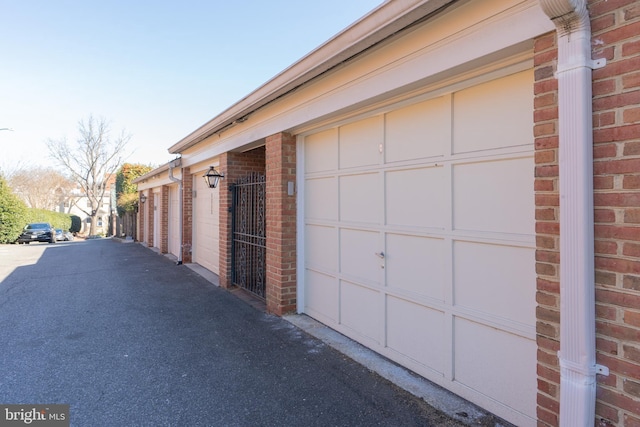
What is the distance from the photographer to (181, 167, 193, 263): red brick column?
938cm

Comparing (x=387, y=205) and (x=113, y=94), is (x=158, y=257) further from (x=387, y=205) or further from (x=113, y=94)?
(x=387, y=205)

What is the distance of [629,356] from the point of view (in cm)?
161

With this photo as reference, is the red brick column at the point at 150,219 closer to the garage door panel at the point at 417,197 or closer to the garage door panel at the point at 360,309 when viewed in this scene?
the garage door panel at the point at 360,309

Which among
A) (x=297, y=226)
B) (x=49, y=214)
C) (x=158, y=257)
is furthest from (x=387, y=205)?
(x=49, y=214)

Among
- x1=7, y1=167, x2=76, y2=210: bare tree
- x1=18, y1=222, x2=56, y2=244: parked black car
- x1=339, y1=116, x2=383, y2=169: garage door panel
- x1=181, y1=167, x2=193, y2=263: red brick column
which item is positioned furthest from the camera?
x1=7, y1=167, x2=76, y2=210: bare tree

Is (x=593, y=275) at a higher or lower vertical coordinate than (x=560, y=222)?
lower

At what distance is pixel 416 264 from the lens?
3.12 m

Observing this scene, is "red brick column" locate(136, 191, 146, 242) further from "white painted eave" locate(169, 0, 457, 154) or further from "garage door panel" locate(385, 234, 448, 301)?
"garage door panel" locate(385, 234, 448, 301)

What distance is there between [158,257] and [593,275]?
11590mm

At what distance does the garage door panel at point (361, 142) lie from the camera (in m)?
3.57

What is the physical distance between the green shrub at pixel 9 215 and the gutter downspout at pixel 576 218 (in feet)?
81.7

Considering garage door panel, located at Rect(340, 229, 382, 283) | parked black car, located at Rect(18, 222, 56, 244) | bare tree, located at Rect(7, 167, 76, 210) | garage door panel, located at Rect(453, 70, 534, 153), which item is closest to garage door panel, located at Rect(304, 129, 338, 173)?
garage door panel, located at Rect(340, 229, 382, 283)

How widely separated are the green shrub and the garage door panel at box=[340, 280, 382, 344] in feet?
74.5

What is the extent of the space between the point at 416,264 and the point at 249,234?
3.67 metres
